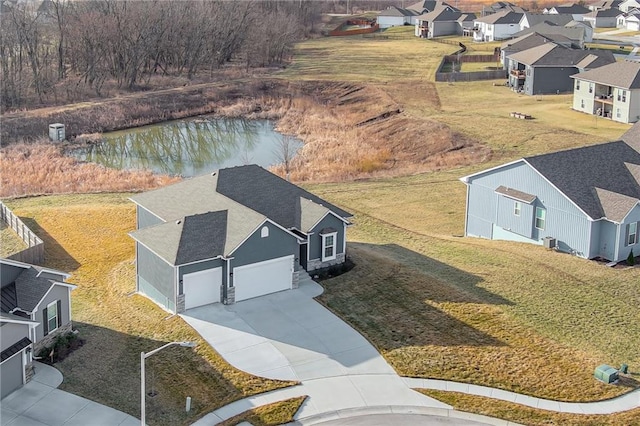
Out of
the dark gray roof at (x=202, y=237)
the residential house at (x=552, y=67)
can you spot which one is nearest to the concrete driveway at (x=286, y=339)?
the dark gray roof at (x=202, y=237)

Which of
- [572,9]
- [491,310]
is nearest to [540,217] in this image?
[491,310]

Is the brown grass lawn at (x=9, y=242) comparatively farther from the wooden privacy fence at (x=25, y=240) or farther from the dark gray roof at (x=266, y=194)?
the dark gray roof at (x=266, y=194)

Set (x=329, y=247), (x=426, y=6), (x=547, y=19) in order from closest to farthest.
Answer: (x=329, y=247)
(x=547, y=19)
(x=426, y=6)

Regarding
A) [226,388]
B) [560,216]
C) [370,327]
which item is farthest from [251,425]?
[560,216]

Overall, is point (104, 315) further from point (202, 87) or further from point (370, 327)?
point (202, 87)

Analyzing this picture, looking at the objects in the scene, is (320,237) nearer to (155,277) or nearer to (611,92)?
(155,277)

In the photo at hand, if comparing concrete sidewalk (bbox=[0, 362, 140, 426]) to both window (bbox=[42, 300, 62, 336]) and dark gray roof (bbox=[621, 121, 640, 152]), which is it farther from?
dark gray roof (bbox=[621, 121, 640, 152])

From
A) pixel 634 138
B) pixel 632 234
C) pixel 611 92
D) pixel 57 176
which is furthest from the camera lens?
pixel 611 92
